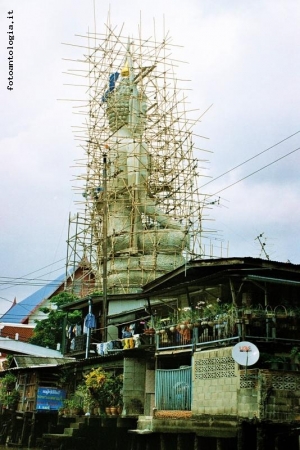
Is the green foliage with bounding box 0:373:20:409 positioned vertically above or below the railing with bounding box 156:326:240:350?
below

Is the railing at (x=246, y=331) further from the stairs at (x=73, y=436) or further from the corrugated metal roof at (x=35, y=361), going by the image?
the corrugated metal roof at (x=35, y=361)

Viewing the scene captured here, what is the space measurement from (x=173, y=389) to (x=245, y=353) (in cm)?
478

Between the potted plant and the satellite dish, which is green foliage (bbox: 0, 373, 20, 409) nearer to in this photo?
the potted plant

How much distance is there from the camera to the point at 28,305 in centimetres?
6350

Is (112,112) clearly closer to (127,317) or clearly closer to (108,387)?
(127,317)

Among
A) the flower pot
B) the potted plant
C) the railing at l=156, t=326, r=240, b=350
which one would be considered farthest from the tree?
the railing at l=156, t=326, r=240, b=350

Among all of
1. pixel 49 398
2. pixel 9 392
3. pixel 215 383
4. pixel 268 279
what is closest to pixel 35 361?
pixel 9 392

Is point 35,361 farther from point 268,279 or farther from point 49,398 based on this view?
point 268,279

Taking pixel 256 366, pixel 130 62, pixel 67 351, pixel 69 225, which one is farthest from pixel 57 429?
pixel 130 62

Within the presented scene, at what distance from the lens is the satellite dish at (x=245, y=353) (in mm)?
18078

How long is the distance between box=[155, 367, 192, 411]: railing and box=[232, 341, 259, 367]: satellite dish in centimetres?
344

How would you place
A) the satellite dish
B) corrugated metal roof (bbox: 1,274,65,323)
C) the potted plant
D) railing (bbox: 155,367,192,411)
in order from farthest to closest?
corrugated metal roof (bbox: 1,274,65,323) → the potted plant → railing (bbox: 155,367,192,411) → the satellite dish

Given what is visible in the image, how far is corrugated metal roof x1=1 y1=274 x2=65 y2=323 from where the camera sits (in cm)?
6259

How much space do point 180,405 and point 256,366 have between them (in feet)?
10.9
